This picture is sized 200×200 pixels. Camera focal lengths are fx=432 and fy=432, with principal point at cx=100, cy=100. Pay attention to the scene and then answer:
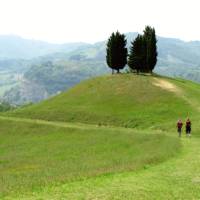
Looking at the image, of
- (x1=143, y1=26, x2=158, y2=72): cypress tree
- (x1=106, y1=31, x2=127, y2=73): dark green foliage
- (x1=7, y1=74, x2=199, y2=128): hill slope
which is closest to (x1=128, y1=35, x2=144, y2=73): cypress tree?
(x1=143, y1=26, x2=158, y2=72): cypress tree

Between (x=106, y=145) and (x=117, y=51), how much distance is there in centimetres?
5813

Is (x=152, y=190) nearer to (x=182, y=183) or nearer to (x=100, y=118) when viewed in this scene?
(x=182, y=183)

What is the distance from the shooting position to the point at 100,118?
87562 mm

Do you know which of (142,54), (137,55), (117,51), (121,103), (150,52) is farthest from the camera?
(117,51)

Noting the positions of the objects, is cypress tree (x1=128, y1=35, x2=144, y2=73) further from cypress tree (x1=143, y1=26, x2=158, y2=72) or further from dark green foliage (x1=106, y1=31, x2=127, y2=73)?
dark green foliage (x1=106, y1=31, x2=127, y2=73)

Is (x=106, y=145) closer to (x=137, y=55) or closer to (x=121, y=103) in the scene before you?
(x=121, y=103)

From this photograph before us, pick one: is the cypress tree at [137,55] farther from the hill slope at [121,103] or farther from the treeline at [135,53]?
the hill slope at [121,103]

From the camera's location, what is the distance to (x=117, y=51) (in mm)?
116000

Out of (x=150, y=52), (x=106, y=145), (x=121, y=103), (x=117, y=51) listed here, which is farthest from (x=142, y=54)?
(x=106, y=145)

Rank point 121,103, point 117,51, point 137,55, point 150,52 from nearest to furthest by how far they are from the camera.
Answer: point 121,103 → point 150,52 → point 137,55 → point 117,51

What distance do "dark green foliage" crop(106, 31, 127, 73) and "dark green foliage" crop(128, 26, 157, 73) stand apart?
1969 millimetres

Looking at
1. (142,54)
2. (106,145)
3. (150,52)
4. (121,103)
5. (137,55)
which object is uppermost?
(150,52)

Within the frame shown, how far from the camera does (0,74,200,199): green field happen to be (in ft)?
87.7

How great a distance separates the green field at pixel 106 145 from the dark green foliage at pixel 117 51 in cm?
487
